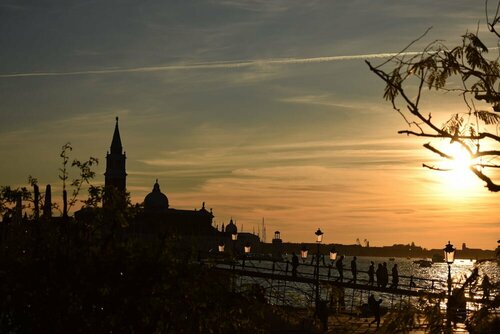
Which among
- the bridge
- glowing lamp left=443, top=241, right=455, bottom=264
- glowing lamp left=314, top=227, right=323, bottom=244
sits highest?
glowing lamp left=314, top=227, right=323, bottom=244

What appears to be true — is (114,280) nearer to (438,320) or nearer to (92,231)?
(92,231)

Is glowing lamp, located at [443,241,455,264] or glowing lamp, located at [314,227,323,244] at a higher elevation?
glowing lamp, located at [314,227,323,244]

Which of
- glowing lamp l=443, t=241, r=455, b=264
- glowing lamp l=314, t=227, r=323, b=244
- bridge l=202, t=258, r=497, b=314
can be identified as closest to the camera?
bridge l=202, t=258, r=497, b=314

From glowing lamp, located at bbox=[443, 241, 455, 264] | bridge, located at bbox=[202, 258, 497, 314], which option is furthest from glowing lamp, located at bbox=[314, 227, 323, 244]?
glowing lamp, located at bbox=[443, 241, 455, 264]

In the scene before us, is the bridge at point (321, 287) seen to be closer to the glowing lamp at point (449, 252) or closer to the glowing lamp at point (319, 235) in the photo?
the glowing lamp at point (449, 252)

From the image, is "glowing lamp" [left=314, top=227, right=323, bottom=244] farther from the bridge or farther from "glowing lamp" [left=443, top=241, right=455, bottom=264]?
"glowing lamp" [left=443, top=241, right=455, bottom=264]

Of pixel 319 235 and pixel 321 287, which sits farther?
pixel 319 235

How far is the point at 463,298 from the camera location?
33.1ft

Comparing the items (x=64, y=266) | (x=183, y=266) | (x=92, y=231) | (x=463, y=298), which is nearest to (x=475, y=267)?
(x=463, y=298)

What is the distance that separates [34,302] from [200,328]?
116 inches

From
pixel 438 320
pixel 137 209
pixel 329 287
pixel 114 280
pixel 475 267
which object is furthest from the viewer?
pixel 137 209

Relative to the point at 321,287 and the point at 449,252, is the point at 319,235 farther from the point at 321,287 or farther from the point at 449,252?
the point at 321,287

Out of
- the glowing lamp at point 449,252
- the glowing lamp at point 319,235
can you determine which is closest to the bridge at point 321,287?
the glowing lamp at point 449,252

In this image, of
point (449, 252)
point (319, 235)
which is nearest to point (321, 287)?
point (449, 252)
